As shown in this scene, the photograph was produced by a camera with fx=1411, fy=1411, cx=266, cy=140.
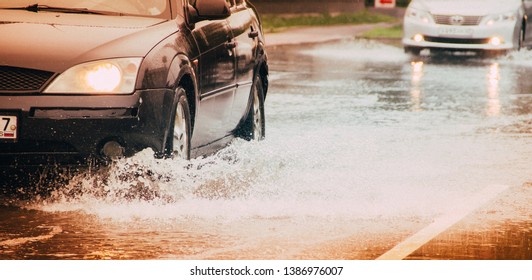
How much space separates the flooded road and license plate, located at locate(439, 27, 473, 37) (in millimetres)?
9404

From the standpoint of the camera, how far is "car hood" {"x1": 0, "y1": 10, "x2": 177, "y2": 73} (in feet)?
25.7

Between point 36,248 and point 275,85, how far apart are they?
434 inches

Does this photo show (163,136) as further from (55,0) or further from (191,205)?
(55,0)

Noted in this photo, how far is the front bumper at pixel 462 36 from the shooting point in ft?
76.2

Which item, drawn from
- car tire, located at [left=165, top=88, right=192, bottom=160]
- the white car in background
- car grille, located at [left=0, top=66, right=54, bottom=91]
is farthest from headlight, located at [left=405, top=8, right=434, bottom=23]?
car grille, located at [left=0, top=66, right=54, bottom=91]

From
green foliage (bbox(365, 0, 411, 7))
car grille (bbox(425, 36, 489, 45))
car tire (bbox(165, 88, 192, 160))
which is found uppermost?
car tire (bbox(165, 88, 192, 160))

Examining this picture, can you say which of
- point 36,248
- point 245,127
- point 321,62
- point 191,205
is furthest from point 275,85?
point 36,248

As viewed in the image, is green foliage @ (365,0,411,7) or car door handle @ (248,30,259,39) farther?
green foliage @ (365,0,411,7)

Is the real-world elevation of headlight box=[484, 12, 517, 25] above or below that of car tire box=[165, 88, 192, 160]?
below

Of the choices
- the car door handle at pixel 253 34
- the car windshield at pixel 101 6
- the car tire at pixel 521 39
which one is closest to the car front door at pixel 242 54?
the car door handle at pixel 253 34

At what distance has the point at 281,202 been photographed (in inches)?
329

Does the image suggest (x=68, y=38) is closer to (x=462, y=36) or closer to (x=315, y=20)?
(x=462, y=36)

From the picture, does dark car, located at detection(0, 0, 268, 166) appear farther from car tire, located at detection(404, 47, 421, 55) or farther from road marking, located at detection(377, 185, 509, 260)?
car tire, located at detection(404, 47, 421, 55)

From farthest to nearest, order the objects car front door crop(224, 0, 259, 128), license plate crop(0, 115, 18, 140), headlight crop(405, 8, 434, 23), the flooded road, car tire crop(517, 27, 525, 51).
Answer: car tire crop(517, 27, 525, 51) < headlight crop(405, 8, 434, 23) < car front door crop(224, 0, 259, 128) < license plate crop(0, 115, 18, 140) < the flooded road
